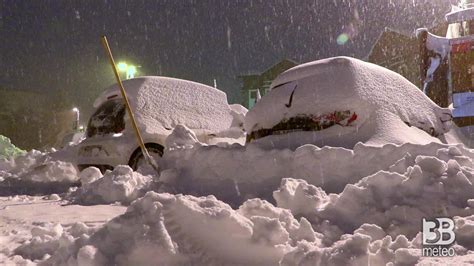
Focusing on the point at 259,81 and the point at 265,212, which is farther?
the point at 259,81

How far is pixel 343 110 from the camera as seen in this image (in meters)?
6.07

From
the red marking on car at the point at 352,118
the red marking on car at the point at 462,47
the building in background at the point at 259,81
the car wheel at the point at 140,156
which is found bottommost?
the building in background at the point at 259,81

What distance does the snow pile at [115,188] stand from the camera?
6.08 meters

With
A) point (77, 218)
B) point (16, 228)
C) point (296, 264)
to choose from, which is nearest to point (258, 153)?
point (77, 218)

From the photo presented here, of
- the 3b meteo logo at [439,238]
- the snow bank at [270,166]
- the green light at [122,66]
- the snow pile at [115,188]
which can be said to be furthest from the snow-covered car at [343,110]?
the green light at [122,66]

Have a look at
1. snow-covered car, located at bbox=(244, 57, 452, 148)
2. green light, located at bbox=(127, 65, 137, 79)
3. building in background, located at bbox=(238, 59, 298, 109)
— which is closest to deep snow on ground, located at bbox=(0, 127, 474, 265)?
snow-covered car, located at bbox=(244, 57, 452, 148)

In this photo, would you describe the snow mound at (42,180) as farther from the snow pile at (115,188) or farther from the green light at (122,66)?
the green light at (122,66)

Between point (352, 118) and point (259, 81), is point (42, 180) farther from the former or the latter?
point (259, 81)

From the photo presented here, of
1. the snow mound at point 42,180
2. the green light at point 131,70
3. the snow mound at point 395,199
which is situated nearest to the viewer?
the snow mound at point 395,199

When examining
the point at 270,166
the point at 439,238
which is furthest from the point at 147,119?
the point at 439,238

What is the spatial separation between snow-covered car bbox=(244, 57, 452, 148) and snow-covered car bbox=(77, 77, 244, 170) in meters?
2.18

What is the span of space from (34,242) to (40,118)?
1178 inches

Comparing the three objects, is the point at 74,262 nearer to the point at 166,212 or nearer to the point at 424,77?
the point at 166,212

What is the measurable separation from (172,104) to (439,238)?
6.44 metres
